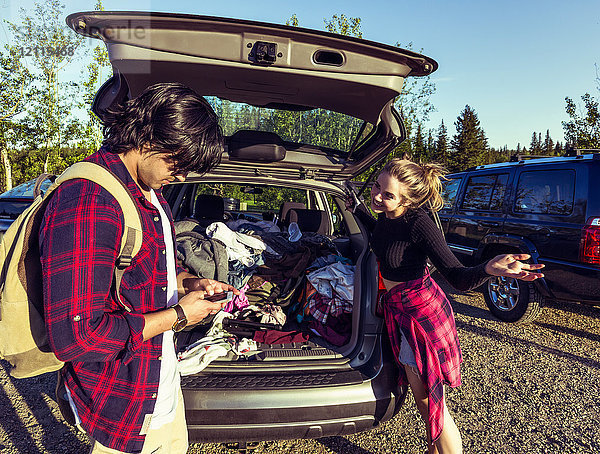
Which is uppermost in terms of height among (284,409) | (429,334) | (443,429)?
(429,334)

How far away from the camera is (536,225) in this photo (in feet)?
15.4

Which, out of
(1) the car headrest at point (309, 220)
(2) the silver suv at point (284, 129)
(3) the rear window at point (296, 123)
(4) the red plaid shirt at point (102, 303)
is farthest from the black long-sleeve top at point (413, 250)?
(1) the car headrest at point (309, 220)

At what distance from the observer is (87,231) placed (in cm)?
99

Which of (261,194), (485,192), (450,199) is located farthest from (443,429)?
(450,199)

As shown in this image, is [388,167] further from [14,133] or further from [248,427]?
[14,133]

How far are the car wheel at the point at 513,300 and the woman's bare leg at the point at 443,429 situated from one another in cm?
345

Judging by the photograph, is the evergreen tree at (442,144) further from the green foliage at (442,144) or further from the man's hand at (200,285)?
the man's hand at (200,285)

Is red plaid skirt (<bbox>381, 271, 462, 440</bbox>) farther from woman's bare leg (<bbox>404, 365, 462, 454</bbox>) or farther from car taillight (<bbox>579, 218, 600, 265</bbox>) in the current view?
car taillight (<bbox>579, 218, 600, 265</bbox>)

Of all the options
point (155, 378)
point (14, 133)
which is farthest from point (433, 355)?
point (14, 133)

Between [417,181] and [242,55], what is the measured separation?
1.14 metres

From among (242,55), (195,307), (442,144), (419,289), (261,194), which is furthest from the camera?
(442,144)

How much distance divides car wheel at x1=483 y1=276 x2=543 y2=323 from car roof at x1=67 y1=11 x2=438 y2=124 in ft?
12.5

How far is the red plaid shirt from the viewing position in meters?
0.98

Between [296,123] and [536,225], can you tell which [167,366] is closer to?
[296,123]
